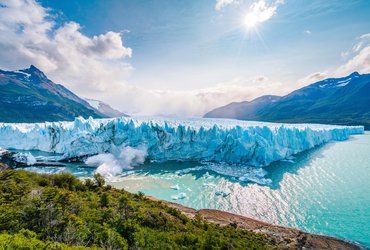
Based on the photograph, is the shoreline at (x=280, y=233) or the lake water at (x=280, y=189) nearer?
the shoreline at (x=280, y=233)

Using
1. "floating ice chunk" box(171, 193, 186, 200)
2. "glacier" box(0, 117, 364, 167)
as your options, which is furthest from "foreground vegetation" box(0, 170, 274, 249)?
"glacier" box(0, 117, 364, 167)

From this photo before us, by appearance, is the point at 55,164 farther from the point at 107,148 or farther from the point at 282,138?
the point at 282,138

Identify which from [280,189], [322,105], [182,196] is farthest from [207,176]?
[322,105]

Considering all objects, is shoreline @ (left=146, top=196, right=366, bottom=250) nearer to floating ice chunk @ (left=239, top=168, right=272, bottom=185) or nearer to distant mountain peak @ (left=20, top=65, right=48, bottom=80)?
floating ice chunk @ (left=239, top=168, right=272, bottom=185)

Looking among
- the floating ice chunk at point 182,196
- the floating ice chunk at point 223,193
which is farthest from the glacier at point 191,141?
the floating ice chunk at point 182,196

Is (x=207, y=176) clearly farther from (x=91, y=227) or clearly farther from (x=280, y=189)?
(x=91, y=227)

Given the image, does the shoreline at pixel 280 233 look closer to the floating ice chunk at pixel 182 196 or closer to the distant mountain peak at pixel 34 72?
the floating ice chunk at pixel 182 196
